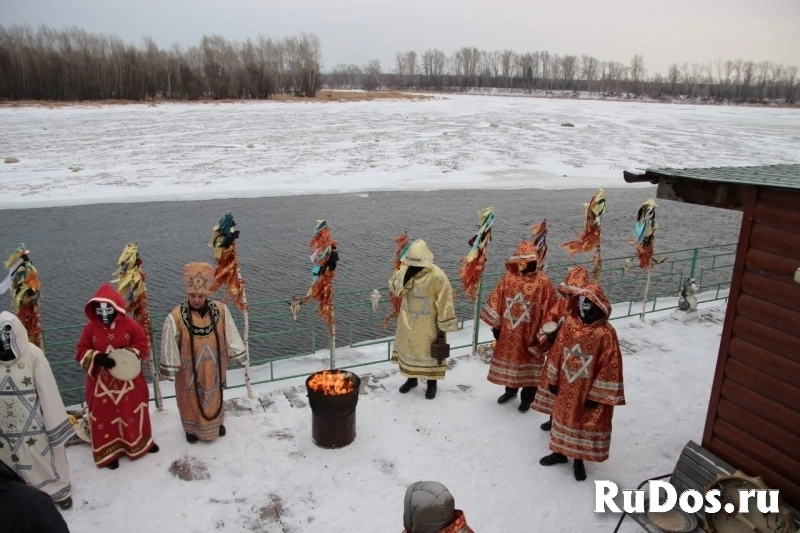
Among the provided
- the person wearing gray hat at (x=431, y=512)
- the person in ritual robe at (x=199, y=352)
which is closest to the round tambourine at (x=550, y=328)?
the person wearing gray hat at (x=431, y=512)

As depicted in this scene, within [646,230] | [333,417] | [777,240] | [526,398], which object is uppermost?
[777,240]

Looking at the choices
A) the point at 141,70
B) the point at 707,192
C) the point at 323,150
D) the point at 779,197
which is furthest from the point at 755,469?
the point at 141,70

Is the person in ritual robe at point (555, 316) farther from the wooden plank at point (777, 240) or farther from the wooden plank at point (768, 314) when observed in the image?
the wooden plank at point (777, 240)

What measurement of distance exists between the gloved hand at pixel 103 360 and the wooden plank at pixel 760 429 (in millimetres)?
4325

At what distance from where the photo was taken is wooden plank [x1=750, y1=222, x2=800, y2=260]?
335 cm

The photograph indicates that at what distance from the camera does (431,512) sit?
A: 7.91 feet

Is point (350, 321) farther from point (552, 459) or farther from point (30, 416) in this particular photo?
point (30, 416)

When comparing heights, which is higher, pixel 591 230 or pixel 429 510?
pixel 591 230

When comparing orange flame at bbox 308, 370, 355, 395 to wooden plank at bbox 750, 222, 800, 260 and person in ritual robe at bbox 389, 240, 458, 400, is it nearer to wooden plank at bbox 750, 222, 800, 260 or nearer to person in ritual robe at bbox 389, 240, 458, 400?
person in ritual robe at bbox 389, 240, 458, 400

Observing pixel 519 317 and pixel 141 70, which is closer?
pixel 519 317

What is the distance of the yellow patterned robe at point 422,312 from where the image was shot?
17.3 ft

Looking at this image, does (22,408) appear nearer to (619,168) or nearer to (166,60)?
(619,168)

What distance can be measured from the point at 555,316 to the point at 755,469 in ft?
6.07

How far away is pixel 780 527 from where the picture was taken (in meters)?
3.26
